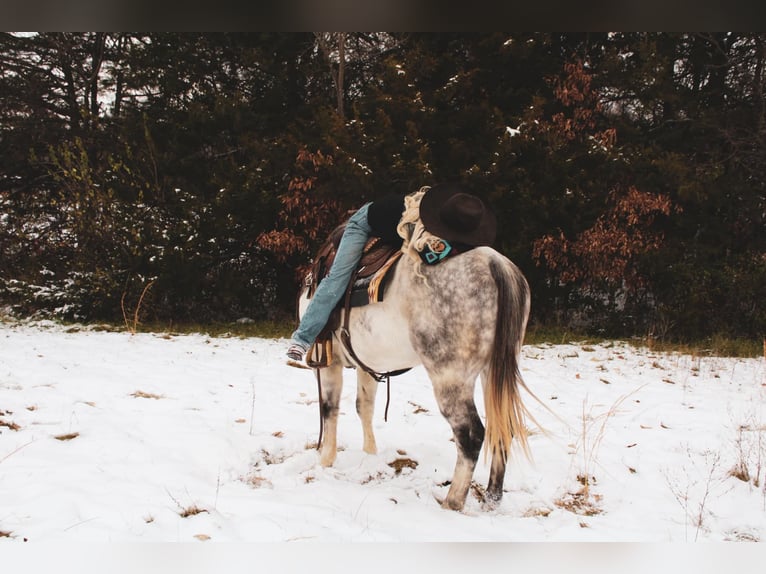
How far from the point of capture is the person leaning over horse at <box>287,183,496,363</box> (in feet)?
9.02

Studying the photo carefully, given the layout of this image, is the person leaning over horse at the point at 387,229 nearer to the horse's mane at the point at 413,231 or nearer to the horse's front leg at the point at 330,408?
the horse's mane at the point at 413,231

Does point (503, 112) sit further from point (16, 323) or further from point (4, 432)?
point (16, 323)

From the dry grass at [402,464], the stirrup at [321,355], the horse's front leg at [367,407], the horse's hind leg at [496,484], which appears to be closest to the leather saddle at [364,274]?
the stirrup at [321,355]

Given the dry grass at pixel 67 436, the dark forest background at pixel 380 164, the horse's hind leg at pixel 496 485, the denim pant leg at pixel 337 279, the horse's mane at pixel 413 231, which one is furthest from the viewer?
the dark forest background at pixel 380 164

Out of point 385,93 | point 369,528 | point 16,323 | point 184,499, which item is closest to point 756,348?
point 385,93

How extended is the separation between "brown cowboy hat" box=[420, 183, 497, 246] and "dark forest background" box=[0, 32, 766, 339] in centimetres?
591

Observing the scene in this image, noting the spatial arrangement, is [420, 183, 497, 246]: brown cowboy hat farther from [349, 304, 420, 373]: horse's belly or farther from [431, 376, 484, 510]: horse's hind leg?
[431, 376, 484, 510]: horse's hind leg

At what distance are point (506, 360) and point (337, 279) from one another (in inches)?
46.7

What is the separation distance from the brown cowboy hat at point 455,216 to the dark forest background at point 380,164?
5.91 meters

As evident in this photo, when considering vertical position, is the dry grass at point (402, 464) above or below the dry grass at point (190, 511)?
below

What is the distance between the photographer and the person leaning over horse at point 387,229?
2748 mm

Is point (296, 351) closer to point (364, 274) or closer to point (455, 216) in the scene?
point (364, 274)

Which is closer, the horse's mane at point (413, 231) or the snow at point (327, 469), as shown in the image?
the snow at point (327, 469)

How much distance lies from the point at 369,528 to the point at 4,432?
2932mm
